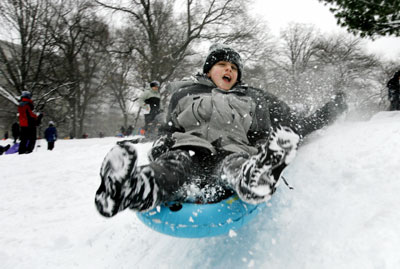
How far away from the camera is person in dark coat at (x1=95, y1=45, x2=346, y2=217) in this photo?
104 centimetres

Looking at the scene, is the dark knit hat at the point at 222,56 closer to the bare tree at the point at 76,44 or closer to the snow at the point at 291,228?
the snow at the point at 291,228

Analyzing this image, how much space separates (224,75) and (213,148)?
0.85 meters

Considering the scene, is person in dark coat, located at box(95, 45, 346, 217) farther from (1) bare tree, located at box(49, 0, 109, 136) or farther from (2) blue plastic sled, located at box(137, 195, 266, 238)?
(1) bare tree, located at box(49, 0, 109, 136)

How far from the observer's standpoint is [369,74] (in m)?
21.3

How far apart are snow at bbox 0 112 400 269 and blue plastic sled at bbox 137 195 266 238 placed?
0.25 meters

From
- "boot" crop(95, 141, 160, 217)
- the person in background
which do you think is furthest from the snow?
the person in background

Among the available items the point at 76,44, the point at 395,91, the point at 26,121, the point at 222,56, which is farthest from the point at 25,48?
the point at 395,91

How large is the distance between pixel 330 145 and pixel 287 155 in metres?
1.23

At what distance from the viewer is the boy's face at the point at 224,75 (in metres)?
2.24

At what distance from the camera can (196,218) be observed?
126cm

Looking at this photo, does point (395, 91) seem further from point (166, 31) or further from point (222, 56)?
point (166, 31)

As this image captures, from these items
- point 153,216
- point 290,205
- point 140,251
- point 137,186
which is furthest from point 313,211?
point 140,251

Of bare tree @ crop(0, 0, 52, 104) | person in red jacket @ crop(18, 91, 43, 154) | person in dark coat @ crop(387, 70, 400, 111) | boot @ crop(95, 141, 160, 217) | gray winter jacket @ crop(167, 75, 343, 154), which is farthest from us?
bare tree @ crop(0, 0, 52, 104)

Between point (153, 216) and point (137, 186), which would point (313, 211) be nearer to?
point (153, 216)
